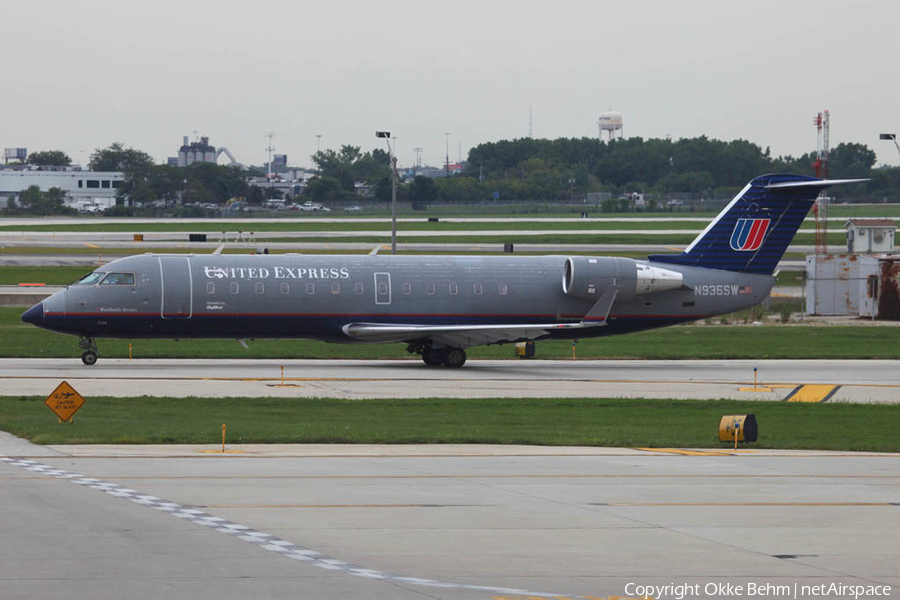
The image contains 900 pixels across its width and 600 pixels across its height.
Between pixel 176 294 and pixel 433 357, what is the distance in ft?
28.7

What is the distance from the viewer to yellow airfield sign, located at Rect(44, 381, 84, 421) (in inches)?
990

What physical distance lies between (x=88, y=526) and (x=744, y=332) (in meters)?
42.2

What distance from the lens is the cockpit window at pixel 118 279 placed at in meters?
38.5

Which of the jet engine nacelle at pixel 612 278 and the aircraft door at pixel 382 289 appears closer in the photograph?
the aircraft door at pixel 382 289

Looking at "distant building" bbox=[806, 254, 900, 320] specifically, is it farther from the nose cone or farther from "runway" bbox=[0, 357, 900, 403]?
the nose cone

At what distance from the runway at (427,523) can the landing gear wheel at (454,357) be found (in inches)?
702

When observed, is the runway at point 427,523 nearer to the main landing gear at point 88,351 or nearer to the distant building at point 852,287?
the main landing gear at point 88,351

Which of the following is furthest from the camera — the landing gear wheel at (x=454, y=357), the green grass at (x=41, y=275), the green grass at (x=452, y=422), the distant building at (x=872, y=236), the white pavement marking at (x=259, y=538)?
the distant building at (x=872, y=236)

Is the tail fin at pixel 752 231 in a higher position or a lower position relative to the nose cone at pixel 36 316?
higher

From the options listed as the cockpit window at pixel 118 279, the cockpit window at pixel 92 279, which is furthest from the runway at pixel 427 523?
the cockpit window at pixel 92 279

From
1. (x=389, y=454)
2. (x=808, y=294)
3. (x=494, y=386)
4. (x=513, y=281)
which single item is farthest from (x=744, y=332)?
(x=389, y=454)

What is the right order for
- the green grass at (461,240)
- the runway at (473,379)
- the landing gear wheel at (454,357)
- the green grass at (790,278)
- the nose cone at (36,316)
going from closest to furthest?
the runway at (473,379) < the nose cone at (36,316) < the landing gear wheel at (454,357) < the green grass at (790,278) < the green grass at (461,240)

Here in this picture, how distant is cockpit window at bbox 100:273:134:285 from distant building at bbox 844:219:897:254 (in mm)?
52469

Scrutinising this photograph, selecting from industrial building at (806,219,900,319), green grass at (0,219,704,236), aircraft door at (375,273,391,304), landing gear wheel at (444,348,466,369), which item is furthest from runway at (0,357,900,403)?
green grass at (0,219,704,236)
